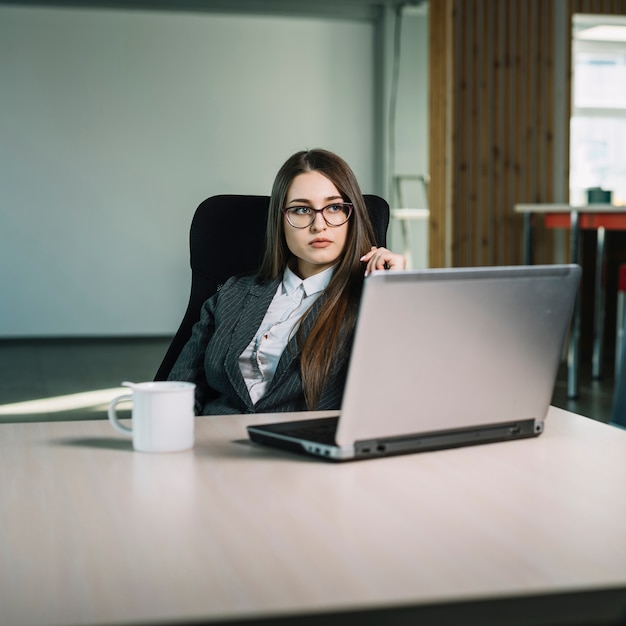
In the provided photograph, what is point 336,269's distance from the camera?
1.91 metres

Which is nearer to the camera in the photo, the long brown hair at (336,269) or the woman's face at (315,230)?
the long brown hair at (336,269)

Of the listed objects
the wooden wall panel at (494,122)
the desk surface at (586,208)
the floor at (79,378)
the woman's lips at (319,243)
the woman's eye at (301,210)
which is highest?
the wooden wall panel at (494,122)

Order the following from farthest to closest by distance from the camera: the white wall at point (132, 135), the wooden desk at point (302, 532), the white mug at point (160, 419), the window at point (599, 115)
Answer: the window at point (599, 115)
the white wall at point (132, 135)
the white mug at point (160, 419)
the wooden desk at point (302, 532)

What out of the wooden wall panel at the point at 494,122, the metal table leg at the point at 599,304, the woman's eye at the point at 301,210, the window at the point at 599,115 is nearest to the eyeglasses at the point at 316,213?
the woman's eye at the point at 301,210

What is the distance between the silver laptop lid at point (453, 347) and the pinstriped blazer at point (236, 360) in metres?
0.53

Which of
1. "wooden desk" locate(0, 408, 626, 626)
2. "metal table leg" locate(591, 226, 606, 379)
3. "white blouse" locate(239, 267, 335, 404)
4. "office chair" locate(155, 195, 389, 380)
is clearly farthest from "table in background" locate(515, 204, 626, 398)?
"wooden desk" locate(0, 408, 626, 626)

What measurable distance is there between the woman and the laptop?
0.52 metres

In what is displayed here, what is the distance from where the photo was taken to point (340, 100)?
25.0 ft

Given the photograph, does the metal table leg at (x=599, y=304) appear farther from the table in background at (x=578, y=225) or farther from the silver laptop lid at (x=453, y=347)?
the silver laptop lid at (x=453, y=347)

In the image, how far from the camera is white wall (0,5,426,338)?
7109 millimetres

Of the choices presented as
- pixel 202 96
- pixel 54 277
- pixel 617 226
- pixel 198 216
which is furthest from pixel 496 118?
pixel 198 216

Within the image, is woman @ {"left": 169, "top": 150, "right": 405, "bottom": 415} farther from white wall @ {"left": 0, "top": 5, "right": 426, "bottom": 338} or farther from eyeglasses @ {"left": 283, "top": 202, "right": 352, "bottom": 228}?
white wall @ {"left": 0, "top": 5, "right": 426, "bottom": 338}

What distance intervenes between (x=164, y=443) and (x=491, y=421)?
408mm

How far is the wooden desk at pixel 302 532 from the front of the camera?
70 cm
